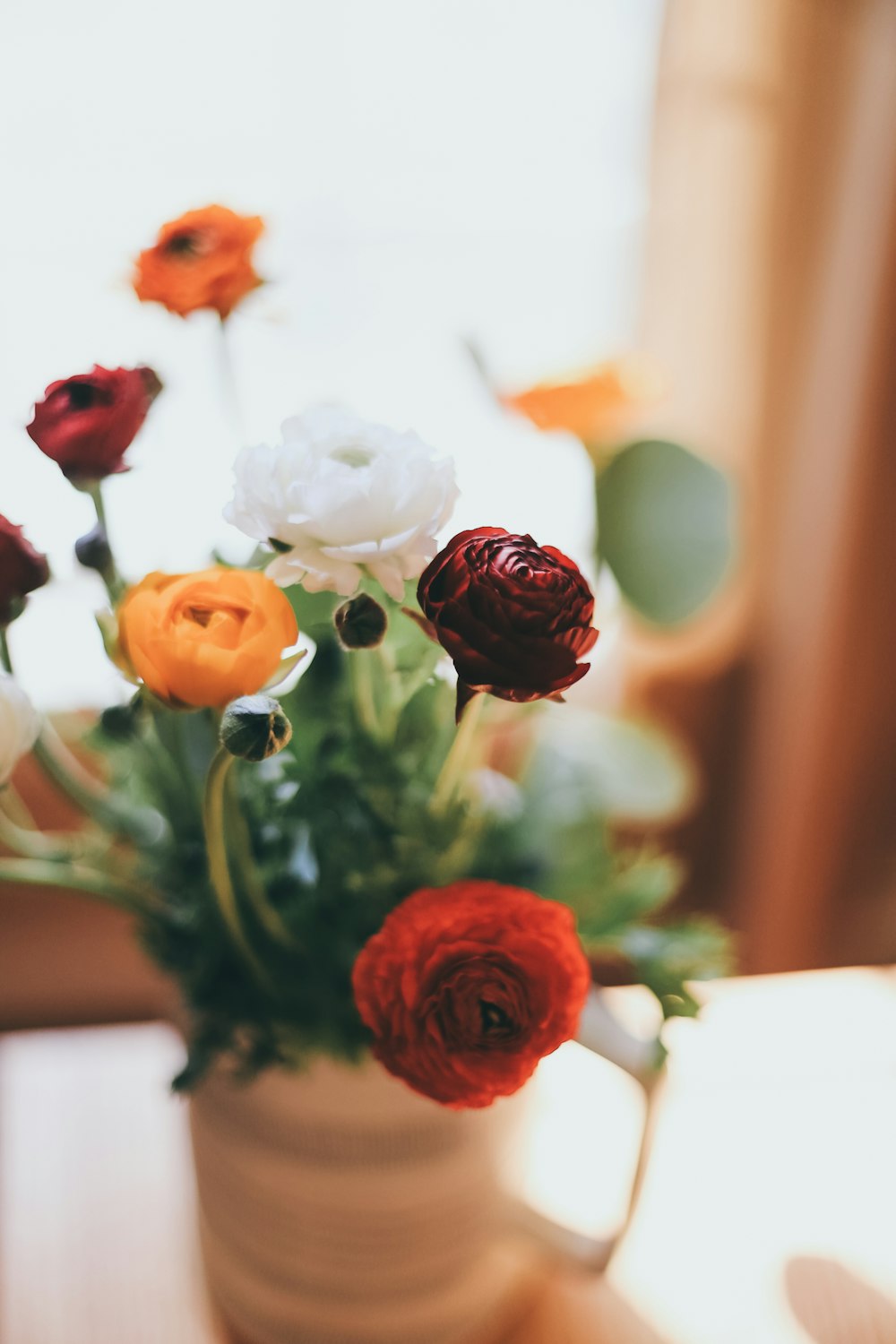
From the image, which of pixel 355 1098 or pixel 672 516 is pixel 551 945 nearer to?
pixel 355 1098

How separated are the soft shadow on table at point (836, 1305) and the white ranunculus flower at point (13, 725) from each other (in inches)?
19.2

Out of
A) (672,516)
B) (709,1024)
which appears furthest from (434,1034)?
(709,1024)

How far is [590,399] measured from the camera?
0.50m

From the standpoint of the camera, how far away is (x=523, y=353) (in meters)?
0.90

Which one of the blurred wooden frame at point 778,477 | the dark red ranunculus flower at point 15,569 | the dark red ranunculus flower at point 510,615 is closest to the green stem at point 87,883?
the dark red ranunculus flower at point 15,569

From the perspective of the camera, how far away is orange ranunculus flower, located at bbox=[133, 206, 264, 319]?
430 mm

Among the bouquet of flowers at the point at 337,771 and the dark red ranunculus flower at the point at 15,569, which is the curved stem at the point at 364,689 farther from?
the dark red ranunculus flower at the point at 15,569

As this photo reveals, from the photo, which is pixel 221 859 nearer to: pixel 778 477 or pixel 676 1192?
pixel 676 1192

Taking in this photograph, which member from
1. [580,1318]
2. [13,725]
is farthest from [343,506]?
[580,1318]

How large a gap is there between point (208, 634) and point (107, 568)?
104mm

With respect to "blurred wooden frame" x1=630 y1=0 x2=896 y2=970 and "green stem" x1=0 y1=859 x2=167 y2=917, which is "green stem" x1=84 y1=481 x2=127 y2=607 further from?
"blurred wooden frame" x1=630 y1=0 x2=896 y2=970

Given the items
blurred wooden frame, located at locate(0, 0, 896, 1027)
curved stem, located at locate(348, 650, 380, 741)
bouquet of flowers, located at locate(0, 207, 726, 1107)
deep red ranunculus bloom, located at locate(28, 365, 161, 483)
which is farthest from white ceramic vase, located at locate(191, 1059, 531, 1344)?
blurred wooden frame, located at locate(0, 0, 896, 1027)

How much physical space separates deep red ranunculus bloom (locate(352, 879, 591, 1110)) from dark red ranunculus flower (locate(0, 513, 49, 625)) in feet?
0.57

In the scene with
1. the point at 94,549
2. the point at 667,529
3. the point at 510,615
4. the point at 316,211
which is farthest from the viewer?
the point at 316,211
